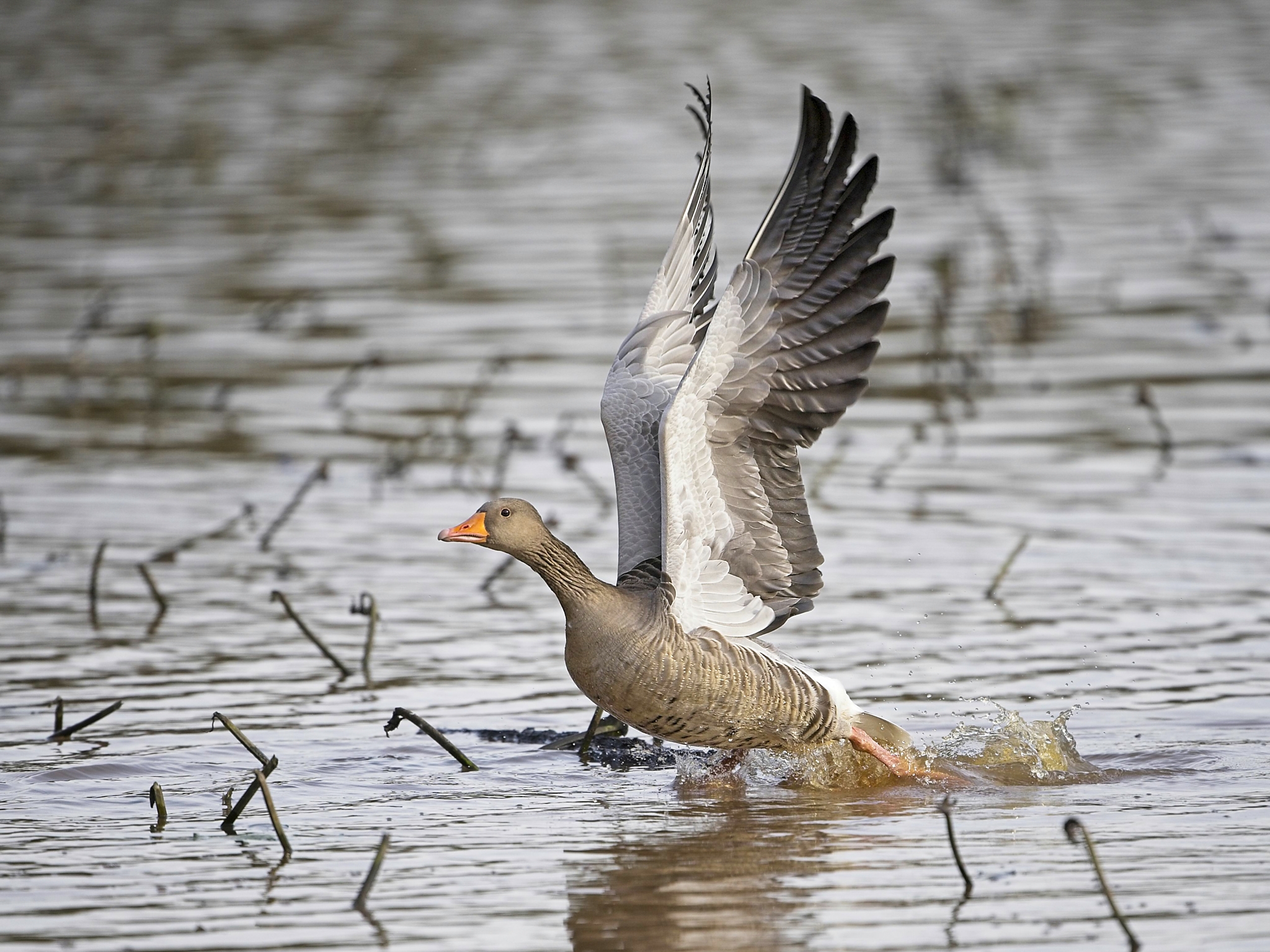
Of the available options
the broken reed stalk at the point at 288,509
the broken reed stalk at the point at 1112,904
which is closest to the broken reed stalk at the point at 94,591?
the broken reed stalk at the point at 288,509

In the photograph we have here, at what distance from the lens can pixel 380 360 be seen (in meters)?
12.6

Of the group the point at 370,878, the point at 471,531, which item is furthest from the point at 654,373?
the point at 370,878

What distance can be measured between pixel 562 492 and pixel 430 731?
4484mm

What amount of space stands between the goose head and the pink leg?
4.54ft

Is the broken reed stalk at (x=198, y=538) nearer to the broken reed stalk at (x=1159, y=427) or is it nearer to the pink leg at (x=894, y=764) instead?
the pink leg at (x=894, y=764)

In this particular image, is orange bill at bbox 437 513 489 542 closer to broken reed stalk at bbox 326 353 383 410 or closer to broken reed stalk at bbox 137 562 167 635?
broken reed stalk at bbox 137 562 167 635

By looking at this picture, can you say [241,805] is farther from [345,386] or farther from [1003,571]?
[345,386]

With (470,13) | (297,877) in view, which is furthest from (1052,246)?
(470,13)

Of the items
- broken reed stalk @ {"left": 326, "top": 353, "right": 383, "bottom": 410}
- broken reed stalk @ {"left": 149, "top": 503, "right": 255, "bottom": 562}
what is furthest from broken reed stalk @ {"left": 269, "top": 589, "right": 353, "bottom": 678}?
broken reed stalk @ {"left": 326, "top": 353, "right": 383, "bottom": 410}

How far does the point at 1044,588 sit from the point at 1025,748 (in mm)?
2287

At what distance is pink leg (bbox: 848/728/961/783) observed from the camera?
731 cm

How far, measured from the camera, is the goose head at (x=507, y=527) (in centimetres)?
719

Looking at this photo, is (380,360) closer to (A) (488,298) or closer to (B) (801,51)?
(A) (488,298)

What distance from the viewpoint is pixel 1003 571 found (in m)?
9.23
